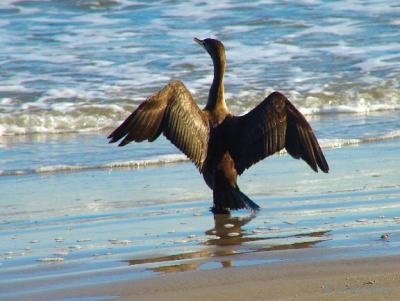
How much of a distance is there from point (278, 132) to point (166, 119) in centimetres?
78

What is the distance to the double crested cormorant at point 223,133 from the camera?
7090mm

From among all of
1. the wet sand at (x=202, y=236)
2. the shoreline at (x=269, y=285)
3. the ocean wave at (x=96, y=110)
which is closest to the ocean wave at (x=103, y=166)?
the wet sand at (x=202, y=236)

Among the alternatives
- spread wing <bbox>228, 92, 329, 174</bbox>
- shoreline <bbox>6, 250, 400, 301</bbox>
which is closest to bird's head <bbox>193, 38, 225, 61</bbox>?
spread wing <bbox>228, 92, 329, 174</bbox>

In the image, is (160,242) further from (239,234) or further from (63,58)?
(63,58)

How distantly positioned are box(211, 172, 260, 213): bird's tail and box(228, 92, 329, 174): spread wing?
343mm

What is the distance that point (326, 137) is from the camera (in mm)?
10195

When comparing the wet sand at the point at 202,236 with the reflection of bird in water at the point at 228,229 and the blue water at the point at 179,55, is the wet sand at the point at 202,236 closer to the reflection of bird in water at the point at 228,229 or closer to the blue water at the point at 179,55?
the reflection of bird in water at the point at 228,229

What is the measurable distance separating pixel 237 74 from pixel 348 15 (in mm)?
4813

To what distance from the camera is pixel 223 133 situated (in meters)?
7.41

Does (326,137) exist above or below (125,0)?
below

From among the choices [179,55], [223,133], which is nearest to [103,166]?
[223,133]

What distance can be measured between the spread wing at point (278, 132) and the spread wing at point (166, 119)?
1.24 feet

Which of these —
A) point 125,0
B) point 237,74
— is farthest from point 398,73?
point 125,0

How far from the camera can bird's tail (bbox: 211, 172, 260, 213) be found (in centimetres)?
700
